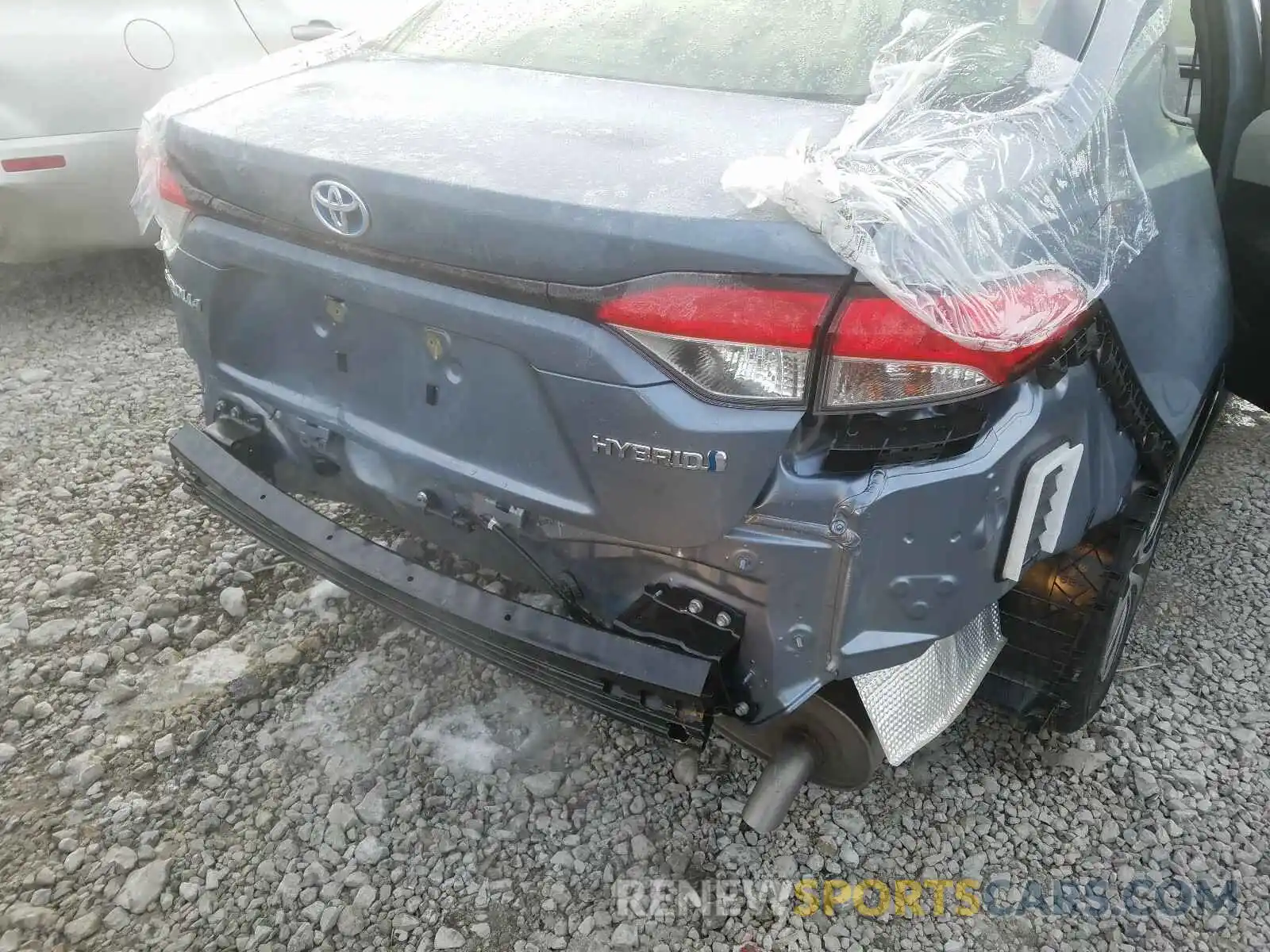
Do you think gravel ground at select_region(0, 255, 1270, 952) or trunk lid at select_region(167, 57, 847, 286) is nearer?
trunk lid at select_region(167, 57, 847, 286)

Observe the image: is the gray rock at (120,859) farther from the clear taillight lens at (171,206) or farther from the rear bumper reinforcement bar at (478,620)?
the clear taillight lens at (171,206)

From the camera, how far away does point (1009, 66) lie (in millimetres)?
1789

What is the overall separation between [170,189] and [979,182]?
160 cm

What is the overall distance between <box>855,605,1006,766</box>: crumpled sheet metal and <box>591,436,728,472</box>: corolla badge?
Result: 1.58 feet

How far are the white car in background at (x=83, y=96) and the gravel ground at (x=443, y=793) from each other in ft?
5.77

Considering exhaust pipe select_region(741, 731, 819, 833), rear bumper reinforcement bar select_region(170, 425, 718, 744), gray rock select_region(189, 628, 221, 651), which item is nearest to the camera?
rear bumper reinforcement bar select_region(170, 425, 718, 744)

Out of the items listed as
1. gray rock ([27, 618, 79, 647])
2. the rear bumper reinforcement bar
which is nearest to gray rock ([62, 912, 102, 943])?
the rear bumper reinforcement bar

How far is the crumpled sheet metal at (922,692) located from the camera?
1.75m

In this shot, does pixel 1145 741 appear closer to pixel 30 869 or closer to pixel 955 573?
pixel 955 573

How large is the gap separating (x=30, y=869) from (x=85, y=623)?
30.3 inches

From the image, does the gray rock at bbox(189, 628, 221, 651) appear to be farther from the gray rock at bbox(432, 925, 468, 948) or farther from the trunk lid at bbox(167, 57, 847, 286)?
the trunk lid at bbox(167, 57, 847, 286)

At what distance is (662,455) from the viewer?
1.52m

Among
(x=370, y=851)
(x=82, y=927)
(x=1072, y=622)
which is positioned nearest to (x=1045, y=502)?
(x=1072, y=622)

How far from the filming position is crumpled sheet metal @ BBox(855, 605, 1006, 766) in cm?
175
